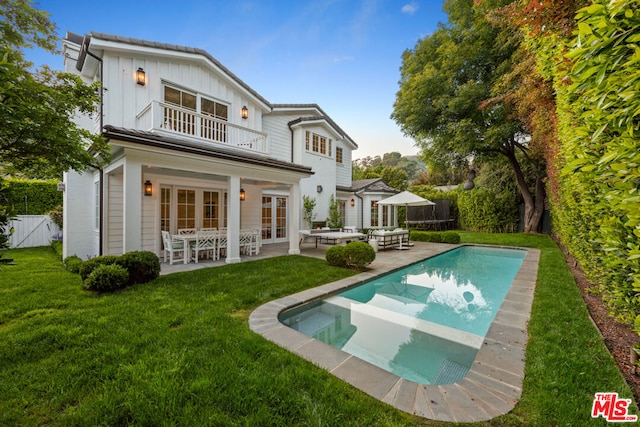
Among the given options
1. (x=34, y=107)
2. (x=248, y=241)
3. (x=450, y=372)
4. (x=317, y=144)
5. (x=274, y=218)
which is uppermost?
(x=317, y=144)

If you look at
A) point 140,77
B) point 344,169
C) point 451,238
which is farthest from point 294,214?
point 451,238

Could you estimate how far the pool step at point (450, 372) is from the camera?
9.80ft

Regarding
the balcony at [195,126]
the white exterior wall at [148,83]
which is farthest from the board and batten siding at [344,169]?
the white exterior wall at [148,83]

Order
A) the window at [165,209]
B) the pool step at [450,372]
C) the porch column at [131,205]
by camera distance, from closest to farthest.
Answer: the pool step at [450,372], the porch column at [131,205], the window at [165,209]

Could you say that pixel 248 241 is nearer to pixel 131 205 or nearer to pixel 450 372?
pixel 131 205

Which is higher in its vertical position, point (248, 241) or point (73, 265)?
point (248, 241)

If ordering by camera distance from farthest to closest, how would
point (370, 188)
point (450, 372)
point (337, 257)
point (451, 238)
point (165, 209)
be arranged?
point (370, 188)
point (451, 238)
point (165, 209)
point (337, 257)
point (450, 372)

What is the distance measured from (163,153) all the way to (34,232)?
36.7 ft

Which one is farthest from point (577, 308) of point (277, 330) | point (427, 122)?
point (427, 122)

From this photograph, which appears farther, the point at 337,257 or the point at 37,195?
the point at 37,195

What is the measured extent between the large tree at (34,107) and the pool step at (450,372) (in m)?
5.56

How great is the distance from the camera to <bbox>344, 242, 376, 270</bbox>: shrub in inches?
289

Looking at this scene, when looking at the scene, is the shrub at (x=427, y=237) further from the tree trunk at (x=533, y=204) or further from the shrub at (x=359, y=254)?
the shrub at (x=359, y=254)

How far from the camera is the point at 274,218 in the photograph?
13.3m
